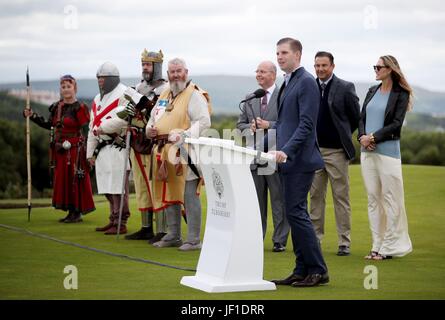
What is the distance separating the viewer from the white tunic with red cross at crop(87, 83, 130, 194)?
1434 centimetres

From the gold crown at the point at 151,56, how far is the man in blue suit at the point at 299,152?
15.1 ft

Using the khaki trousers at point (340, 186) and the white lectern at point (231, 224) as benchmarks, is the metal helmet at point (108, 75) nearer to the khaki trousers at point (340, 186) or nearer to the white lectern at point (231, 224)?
the khaki trousers at point (340, 186)

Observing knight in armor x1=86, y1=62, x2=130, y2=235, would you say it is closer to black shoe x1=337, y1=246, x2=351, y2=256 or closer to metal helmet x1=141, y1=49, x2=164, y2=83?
metal helmet x1=141, y1=49, x2=164, y2=83

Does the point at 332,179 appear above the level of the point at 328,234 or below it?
above

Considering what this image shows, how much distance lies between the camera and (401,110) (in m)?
11.4

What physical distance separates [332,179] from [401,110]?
1265 millimetres

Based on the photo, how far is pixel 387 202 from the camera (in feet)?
37.7

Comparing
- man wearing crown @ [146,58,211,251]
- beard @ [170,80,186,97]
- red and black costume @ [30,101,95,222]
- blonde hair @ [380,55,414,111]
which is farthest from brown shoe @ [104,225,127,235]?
blonde hair @ [380,55,414,111]

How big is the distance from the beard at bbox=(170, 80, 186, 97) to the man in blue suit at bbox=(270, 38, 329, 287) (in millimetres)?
3268

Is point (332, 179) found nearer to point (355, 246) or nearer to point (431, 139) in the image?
point (355, 246)

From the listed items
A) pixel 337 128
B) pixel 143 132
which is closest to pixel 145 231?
pixel 143 132

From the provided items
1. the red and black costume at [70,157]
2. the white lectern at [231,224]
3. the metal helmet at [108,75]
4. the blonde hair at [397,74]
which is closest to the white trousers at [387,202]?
the blonde hair at [397,74]

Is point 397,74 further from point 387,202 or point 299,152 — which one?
point 299,152
